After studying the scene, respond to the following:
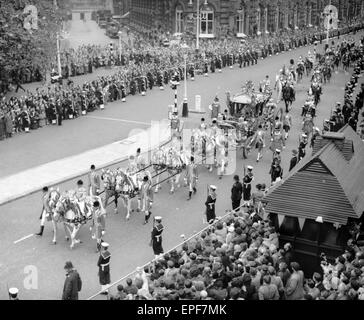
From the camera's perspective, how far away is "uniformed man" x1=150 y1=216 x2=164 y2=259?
13.6 m

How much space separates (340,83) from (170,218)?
87.2 ft

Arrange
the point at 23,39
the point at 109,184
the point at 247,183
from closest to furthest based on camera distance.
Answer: the point at 109,184, the point at 247,183, the point at 23,39

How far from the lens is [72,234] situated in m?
14.7

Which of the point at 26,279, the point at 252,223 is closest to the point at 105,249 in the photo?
the point at 26,279

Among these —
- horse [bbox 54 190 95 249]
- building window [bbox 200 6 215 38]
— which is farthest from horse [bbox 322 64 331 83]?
horse [bbox 54 190 95 249]

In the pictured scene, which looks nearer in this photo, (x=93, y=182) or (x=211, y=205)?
(x=211, y=205)

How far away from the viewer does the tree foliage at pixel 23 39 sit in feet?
96.2

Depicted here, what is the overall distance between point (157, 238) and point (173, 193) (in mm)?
5016

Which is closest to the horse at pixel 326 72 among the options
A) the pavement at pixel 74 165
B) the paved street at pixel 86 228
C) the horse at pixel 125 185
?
→ the paved street at pixel 86 228

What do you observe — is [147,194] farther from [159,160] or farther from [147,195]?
[159,160]

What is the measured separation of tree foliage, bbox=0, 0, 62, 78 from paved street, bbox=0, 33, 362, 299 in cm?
499

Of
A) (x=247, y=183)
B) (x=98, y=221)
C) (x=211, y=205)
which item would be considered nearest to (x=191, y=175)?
(x=247, y=183)

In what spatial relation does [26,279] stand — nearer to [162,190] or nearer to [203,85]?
[162,190]

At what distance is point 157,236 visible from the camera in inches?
539
